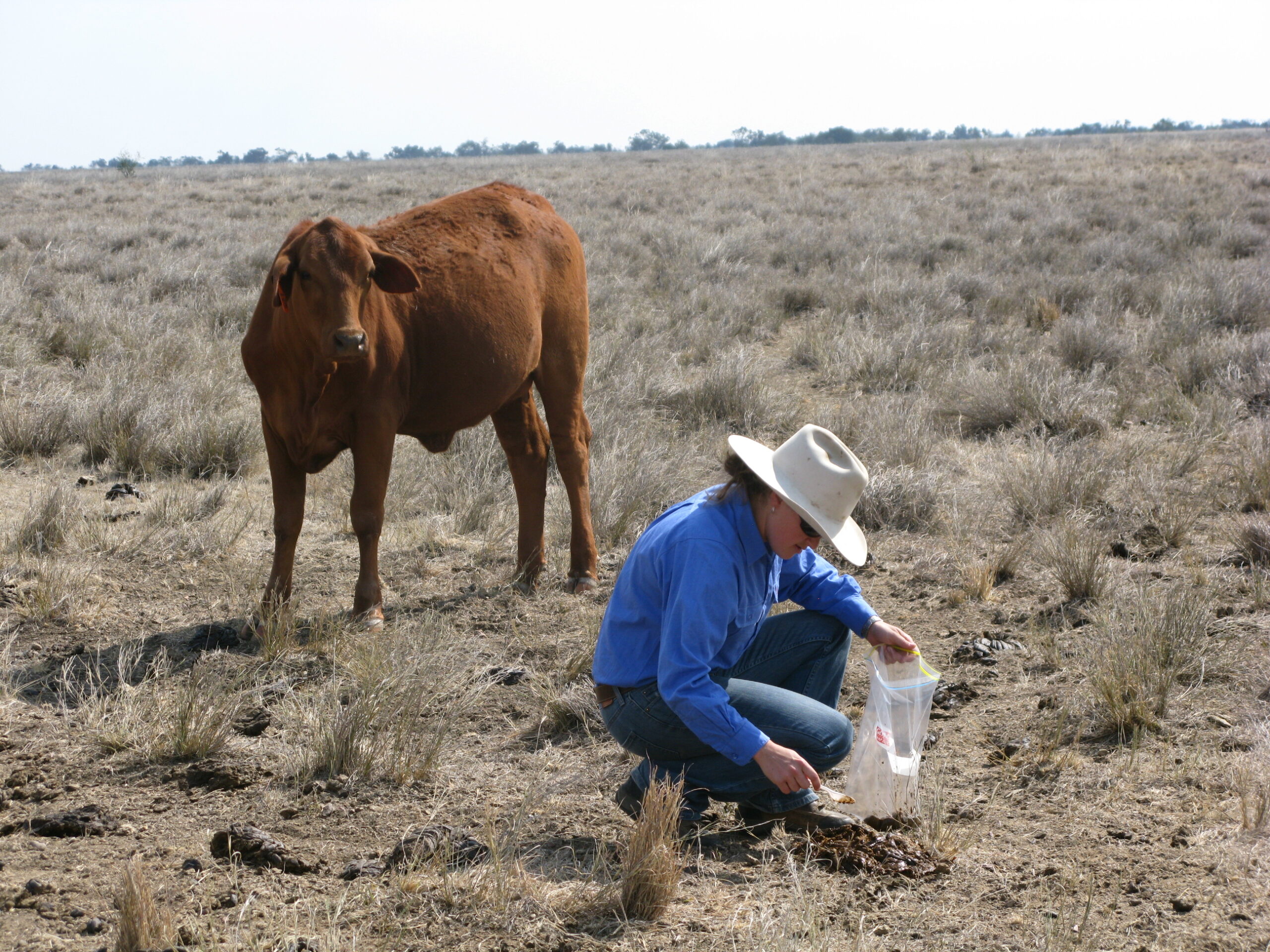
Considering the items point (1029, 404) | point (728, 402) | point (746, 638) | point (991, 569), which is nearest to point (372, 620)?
point (746, 638)

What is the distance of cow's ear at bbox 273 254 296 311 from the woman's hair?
2.33 metres

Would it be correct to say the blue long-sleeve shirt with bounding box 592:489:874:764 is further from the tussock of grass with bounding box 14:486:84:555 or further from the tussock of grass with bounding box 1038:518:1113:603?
the tussock of grass with bounding box 14:486:84:555

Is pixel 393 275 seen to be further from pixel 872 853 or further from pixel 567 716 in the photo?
pixel 872 853

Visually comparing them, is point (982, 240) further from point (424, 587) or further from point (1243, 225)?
point (424, 587)

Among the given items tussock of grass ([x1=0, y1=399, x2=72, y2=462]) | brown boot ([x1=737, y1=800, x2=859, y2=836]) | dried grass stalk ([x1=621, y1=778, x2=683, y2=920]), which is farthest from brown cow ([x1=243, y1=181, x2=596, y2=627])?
tussock of grass ([x1=0, y1=399, x2=72, y2=462])

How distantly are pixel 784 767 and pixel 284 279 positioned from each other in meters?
2.97

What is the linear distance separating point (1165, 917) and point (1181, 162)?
3732 cm

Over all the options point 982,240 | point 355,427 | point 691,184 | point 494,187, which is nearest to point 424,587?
point 355,427

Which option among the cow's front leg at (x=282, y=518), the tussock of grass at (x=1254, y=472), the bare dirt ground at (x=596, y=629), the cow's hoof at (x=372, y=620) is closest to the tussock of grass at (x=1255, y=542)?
the bare dirt ground at (x=596, y=629)

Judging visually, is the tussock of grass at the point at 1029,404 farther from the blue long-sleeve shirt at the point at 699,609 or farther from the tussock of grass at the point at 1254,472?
the blue long-sleeve shirt at the point at 699,609

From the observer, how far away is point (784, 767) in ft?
10.3

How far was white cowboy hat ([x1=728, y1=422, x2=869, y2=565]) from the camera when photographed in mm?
3182

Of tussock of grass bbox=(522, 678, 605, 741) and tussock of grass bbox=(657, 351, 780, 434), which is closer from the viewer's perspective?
tussock of grass bbox=(522, 678, 605, 741)

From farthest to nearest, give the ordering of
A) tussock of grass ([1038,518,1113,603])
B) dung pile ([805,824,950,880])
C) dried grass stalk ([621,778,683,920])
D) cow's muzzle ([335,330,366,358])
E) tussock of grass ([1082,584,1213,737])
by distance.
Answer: tussock of grass ([1038,518,1113,603]), cow's muzzle ([335,330,366,358]), tussock of grass ([1082,584,1213,737]), dung pile ([805,824,950,880]), dried grass stalk ([621,778,683,920])
